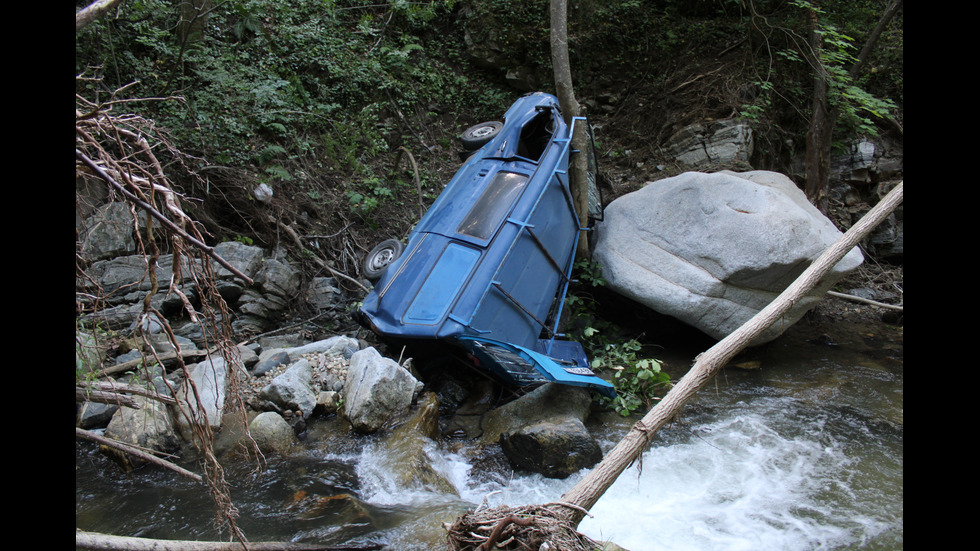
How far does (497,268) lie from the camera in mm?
4906

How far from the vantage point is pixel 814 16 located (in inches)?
310

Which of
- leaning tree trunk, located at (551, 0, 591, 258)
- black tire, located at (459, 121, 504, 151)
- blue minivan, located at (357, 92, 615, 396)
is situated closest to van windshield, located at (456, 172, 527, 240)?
blue minivan, located at (357, 92, 615, 396)

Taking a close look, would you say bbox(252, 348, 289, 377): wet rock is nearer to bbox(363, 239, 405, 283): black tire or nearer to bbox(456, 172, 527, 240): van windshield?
bbox(363, 239, 405, 283): black tire

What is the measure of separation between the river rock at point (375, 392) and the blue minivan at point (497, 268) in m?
0.27

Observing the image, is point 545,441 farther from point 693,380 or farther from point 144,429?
point 144,429

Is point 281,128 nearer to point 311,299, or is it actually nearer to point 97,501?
point 311,299

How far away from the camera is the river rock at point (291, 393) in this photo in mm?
4609

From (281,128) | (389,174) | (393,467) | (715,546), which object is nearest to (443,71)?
(389,174)

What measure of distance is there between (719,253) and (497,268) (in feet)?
8.58

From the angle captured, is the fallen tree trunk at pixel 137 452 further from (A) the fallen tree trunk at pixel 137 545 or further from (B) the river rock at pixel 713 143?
(B) the river rock at pixel 713 143

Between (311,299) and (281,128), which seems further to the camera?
(281,128)

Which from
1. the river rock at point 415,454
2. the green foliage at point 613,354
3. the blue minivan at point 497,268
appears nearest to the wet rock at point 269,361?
the blue minivan at point 497,268

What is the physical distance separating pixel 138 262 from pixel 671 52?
32.0 feet

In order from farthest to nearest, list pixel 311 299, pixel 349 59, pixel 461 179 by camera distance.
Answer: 1. pixel 349 59
2. pixel 311 299
3. pixel 461 179
